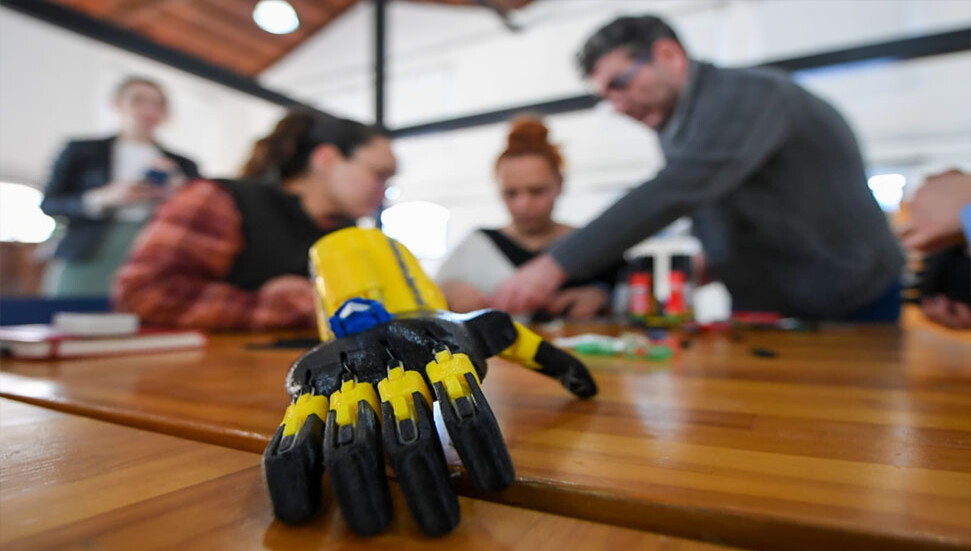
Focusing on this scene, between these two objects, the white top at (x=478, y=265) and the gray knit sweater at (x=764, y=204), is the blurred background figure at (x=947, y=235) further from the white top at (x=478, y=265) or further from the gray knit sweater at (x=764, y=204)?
the white top at (x=478, y=265)

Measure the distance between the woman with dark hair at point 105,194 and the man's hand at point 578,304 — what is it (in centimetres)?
99

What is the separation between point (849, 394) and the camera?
38 cm

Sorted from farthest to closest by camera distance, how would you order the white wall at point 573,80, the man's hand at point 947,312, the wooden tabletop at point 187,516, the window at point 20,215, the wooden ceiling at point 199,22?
the window at point 20,215 < the white wall at point 573,80 < the wooden ceiling at point 199,22 < the man's hand at point 947,312 < the wooden tabletop at point 187,516

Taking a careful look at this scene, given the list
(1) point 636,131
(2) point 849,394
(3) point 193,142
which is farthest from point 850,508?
(3) point 193,142

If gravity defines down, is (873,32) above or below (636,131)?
above

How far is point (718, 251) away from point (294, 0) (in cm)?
122

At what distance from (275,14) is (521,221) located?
786mm

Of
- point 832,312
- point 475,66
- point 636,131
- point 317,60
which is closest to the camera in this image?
point 832,312

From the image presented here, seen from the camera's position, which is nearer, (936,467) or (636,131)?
(936,467)

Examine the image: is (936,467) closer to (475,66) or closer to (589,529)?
(589,529)

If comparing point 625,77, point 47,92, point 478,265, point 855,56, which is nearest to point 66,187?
point 478,265

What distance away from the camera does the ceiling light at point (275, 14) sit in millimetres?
1256

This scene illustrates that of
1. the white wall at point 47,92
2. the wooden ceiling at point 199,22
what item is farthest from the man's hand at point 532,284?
the white wall at point 47,92

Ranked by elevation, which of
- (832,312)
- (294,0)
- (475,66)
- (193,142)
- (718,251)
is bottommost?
(832,312)
